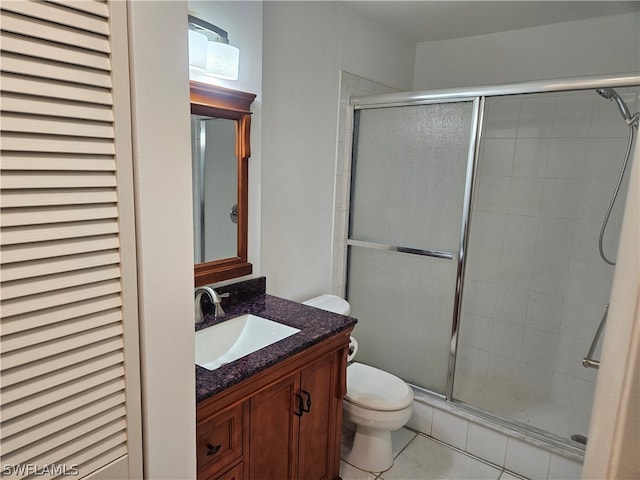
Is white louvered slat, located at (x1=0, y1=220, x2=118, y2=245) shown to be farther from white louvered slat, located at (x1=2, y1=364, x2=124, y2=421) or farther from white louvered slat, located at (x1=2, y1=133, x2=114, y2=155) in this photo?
white louvered slat, located at (x1=2, y1=364, x2=124, y2=421)

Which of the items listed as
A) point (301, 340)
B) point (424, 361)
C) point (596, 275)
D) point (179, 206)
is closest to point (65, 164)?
point (179, 206)

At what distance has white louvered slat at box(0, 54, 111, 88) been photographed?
60cm

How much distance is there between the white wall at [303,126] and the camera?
2031 millimetres

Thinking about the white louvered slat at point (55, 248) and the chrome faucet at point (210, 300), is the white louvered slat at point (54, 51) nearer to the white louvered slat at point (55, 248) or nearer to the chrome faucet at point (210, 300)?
the white louvered slat at point (55, 248)

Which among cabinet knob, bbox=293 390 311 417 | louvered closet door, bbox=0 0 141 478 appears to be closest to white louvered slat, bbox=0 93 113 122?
louvered closet door, bbox=0 0 141 478

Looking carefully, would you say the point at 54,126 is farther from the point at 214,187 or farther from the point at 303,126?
the point at 303,126

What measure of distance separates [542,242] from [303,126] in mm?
1680

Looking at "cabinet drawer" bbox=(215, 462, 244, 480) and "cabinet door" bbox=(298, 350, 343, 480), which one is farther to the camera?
"cabinet door" bbox=(298, 350, 343, 480)

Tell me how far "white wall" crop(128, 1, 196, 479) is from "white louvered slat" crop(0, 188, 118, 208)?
0.19ft

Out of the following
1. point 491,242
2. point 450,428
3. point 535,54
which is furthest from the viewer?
point 491,242

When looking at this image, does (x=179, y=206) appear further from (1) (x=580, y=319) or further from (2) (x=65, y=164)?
(1) (x=580, y=319)

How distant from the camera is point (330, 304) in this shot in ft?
7.55

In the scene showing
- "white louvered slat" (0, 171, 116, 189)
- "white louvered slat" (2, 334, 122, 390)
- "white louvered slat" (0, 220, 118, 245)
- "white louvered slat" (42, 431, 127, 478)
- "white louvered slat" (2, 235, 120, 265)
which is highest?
"white louvered slat" (0, 171, 116, 189)

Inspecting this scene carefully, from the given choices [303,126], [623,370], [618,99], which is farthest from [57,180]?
[618,99]
